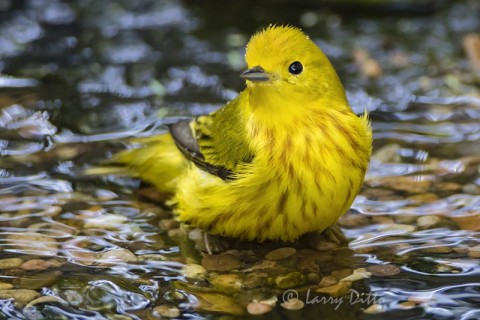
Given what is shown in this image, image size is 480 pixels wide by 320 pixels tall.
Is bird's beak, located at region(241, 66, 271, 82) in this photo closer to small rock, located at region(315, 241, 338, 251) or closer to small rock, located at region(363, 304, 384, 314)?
small rock, located at region(315, 241, 338, 251)

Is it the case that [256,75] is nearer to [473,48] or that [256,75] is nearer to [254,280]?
[254,280]

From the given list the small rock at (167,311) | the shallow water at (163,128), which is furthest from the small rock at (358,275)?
the small rock at (167,311)

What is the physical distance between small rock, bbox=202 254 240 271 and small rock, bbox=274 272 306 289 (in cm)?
28

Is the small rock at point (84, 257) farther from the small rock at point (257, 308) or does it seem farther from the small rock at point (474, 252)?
the small rock at point (474, 252)

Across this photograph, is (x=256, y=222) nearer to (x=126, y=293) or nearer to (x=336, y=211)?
(x=336, y=211)

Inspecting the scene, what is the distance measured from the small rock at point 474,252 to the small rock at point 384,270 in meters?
0.39

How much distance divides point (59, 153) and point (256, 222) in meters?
1.76

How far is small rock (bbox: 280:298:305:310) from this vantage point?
370 cm

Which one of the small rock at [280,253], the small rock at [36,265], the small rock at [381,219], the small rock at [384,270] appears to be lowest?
the small rock at [36,265]

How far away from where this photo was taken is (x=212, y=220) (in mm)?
4324

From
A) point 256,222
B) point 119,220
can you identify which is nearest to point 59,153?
point 119,220

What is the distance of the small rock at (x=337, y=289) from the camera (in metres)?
3.82

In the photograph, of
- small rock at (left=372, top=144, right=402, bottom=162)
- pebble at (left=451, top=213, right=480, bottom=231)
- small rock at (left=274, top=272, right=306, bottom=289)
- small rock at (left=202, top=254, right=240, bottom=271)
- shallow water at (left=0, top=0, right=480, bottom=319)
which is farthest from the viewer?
small rock at (left=372, top=144, right=402, bottom=162)

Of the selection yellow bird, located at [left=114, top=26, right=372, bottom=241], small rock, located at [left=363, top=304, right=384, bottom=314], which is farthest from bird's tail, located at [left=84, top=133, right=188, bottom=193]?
small rock, located at [left=363, top=304, right=384, bottom=314]
